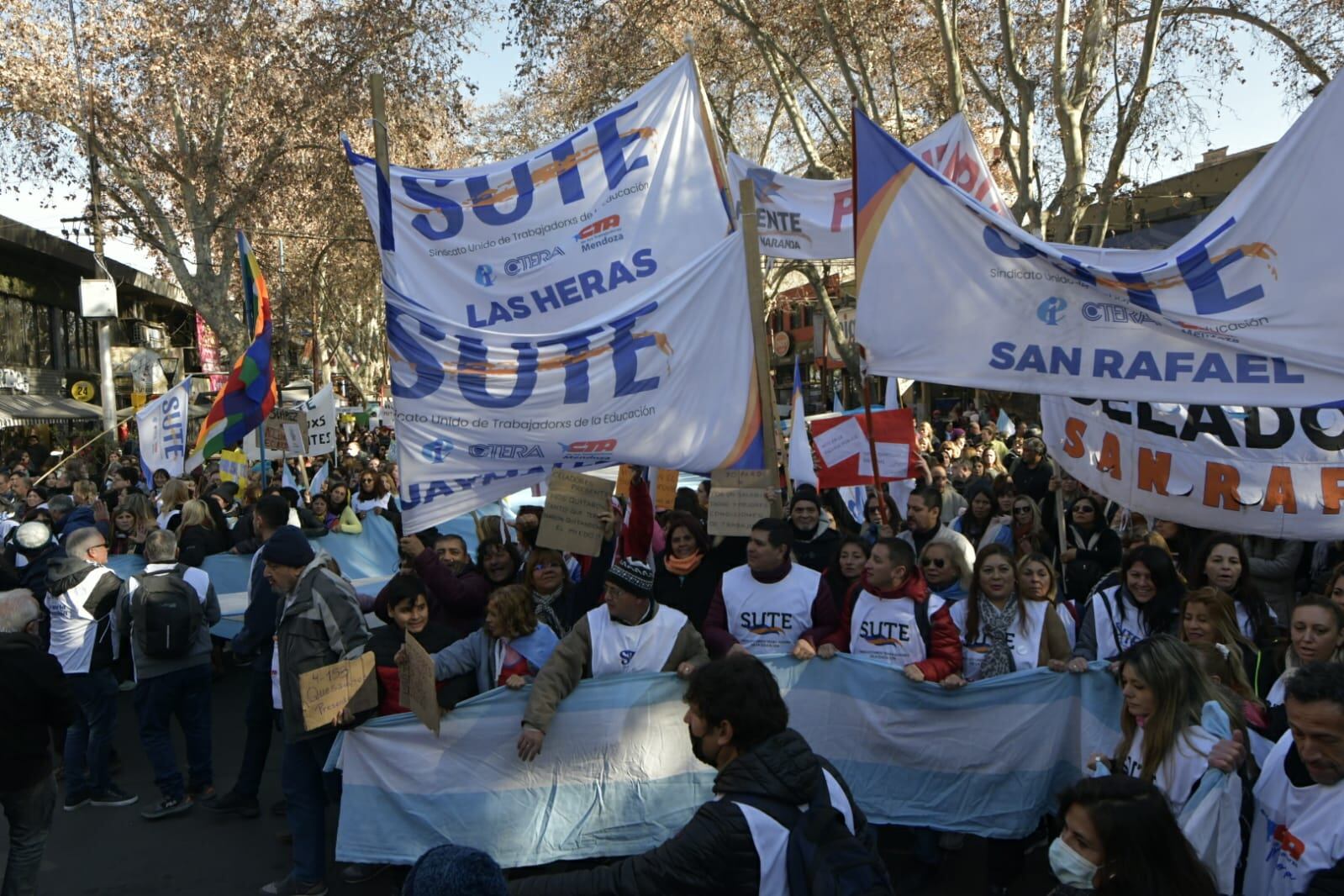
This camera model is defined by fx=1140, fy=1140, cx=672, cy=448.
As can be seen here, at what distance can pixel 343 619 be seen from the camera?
Result: 5.19 meters

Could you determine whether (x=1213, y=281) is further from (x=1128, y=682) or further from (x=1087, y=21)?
(x=1087, y=21)

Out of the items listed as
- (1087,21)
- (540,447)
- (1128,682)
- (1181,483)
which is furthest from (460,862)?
(1087,21)

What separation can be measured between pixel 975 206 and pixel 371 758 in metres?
3.57

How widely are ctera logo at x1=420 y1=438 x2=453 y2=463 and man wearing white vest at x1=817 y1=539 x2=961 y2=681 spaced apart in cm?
192

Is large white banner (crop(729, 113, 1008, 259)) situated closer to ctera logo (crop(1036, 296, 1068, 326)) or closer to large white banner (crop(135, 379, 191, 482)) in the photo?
ctera logo (crop(1036, 296, 1068, 326))

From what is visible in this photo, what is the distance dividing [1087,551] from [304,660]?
4851mm

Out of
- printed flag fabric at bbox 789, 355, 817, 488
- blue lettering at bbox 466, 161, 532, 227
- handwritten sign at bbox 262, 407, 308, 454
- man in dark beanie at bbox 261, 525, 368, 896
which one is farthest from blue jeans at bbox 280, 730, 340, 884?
handwritten sign at bbox 262, 407, 308, 454

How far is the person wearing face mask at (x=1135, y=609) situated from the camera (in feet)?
16.4

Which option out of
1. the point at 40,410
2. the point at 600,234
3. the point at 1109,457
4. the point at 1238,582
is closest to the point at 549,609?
the point at 600,234

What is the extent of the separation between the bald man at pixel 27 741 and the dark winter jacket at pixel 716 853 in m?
2.88

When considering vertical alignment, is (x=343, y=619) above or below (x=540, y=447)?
below

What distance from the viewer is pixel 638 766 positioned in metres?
4.79

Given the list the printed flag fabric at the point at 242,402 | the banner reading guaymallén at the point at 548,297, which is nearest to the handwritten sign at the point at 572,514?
the banner reading guaymallén at the point at 548,297

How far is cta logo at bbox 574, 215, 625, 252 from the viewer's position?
5.60 metres
